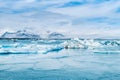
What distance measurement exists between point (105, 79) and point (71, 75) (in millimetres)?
1228

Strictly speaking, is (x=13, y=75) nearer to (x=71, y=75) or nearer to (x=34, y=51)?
(x=71, y=75)

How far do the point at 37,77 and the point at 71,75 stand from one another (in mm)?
1169

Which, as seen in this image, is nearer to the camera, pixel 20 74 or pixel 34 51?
pixel 20 74

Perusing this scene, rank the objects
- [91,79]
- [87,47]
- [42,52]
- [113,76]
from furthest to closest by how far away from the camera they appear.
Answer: [87,47]
[42,52]
[113,76]
[91,79]

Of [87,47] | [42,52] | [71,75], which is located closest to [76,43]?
[87,47]

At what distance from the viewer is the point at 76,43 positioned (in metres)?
26.4

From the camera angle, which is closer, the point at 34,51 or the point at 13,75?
the point at 13,75

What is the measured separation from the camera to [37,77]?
802cm

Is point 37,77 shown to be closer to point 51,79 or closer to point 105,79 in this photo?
point 51,79

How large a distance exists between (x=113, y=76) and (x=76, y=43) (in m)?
18.2

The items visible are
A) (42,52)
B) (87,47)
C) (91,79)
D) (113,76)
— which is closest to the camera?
(91,79)

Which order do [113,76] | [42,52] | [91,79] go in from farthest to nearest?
1. [42,52]
2. [113,76]
3. [91,79]

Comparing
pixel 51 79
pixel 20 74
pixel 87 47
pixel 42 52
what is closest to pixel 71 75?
pixel 51 79

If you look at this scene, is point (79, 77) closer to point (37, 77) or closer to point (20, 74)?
point (37, 77)
